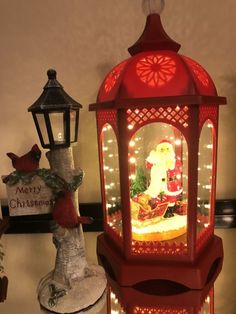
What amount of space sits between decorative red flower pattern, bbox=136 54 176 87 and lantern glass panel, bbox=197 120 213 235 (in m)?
0.19

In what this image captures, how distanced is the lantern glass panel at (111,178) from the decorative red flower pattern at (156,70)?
7.4 inches

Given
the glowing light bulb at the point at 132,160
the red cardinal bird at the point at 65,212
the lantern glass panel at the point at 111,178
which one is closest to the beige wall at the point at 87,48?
the lantern glass panel at the point at 111,178

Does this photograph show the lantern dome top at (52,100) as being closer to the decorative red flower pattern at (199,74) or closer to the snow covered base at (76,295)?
the decorative red flower pattern at (199,74)

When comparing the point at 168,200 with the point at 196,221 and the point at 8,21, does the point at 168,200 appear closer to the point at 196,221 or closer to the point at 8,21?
the point at 196,221

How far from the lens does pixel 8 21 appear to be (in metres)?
1.16

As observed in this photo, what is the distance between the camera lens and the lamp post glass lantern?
2.57 ft

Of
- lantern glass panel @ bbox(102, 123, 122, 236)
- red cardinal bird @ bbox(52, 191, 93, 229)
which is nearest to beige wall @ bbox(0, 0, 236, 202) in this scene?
lantern glass panel @ bbox(102, 123, 122, 236)

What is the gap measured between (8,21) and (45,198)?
2.44 ft

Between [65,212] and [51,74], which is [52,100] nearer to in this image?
[51,74]

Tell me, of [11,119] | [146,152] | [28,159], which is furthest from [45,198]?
[11,119]

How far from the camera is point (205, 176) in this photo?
0.96 metres

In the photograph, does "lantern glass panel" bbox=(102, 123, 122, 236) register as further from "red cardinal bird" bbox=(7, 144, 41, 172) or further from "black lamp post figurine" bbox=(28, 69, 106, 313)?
"red cardinal bird" bbox=(7, 144, 41, 172)

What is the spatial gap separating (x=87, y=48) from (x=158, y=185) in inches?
22.9

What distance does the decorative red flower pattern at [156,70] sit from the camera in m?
0.81
